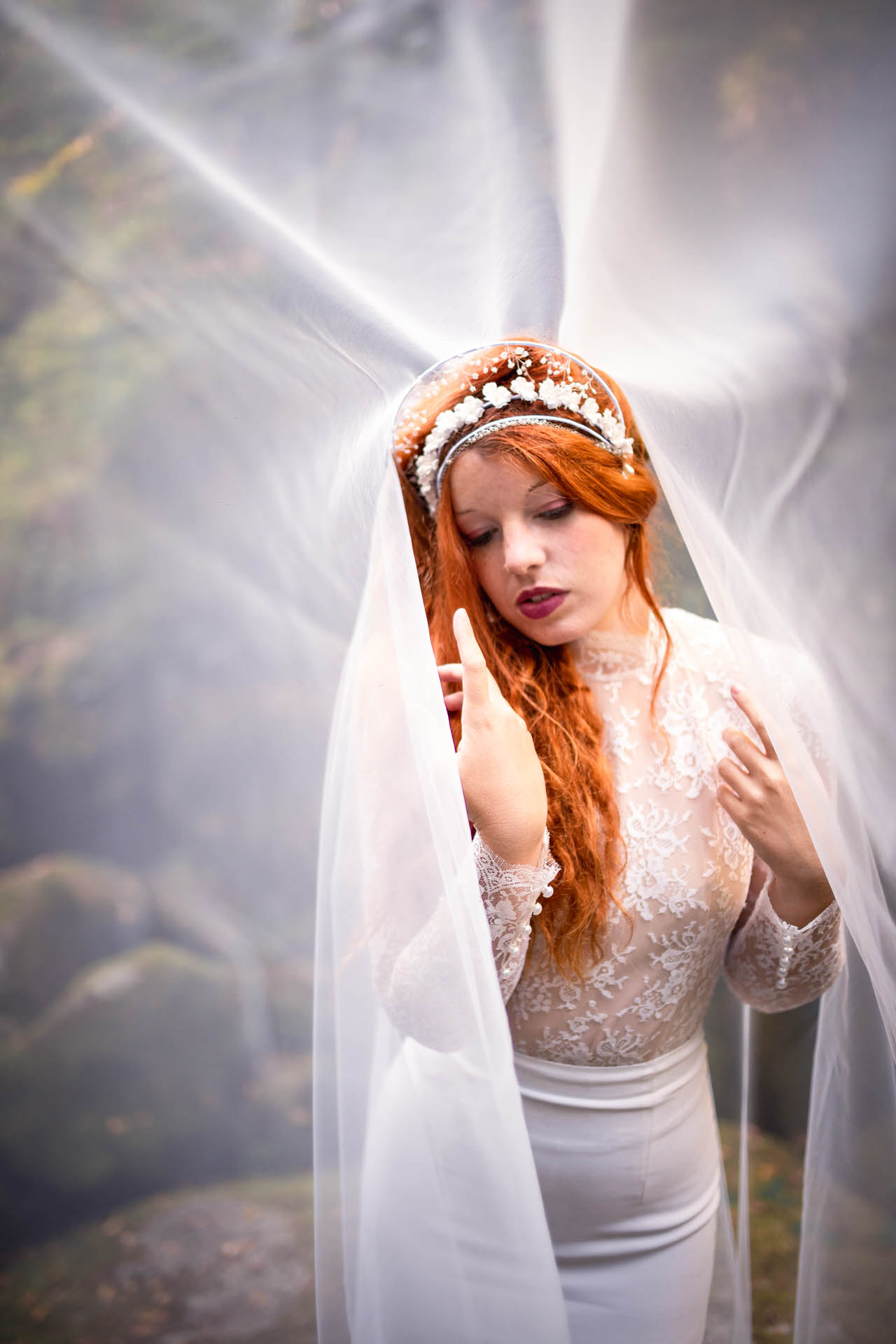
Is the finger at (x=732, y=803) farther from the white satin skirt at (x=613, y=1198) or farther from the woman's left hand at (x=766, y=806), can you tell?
the white satin skirt at (x=613, y=1198)

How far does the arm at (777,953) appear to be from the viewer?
1138mm

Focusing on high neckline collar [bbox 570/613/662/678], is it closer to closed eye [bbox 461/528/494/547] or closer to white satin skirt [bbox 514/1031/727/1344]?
closed eye [bbox 461/528/494/547]

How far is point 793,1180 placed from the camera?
1.90 meters

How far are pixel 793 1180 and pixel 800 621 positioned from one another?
151cm

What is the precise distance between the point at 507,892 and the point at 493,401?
0.59 metres

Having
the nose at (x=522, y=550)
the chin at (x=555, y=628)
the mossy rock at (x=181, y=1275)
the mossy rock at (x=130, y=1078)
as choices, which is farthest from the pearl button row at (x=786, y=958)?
the mossy rock at (x=130, y=1078)

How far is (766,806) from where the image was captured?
1062 millimetres

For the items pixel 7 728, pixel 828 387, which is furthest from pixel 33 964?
pixel 828 387

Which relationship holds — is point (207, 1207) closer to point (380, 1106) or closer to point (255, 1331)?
point (255, 1331)

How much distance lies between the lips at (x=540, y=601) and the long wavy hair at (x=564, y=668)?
0.07 meters

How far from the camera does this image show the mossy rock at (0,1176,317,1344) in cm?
247

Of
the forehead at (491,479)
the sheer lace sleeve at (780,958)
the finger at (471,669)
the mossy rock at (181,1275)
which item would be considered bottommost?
the mossy rock at (181,1275)

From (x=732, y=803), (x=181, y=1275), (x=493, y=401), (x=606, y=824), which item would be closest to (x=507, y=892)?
(x=606, y=824)

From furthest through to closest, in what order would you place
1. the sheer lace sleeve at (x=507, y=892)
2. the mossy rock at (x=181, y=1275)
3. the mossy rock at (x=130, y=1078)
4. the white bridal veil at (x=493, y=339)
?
the mossy rock at (x=130, y=1078) < the mossy rock at (x=181, y=1275) < the sheer lace sleeve at (x=507, y=892) < the white bridal veil at (x=493, y=339)
